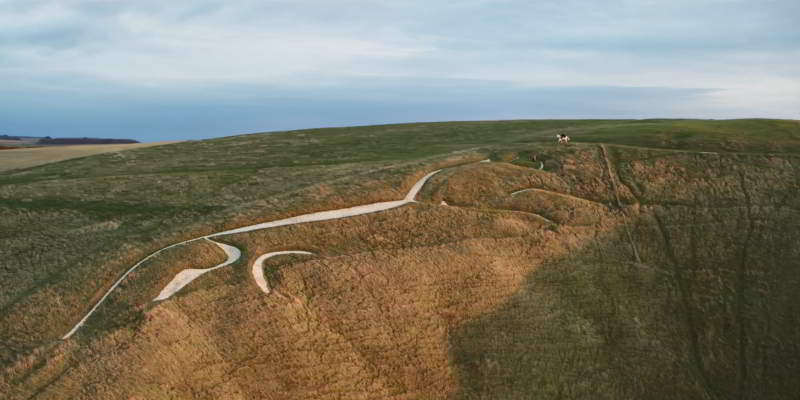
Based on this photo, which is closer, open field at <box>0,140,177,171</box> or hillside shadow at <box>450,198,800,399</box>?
hillside shadow at <box>450,198,800,399</box>

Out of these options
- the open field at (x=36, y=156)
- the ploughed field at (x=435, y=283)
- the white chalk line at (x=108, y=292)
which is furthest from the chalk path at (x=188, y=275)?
the open field at (x=36, y=156)

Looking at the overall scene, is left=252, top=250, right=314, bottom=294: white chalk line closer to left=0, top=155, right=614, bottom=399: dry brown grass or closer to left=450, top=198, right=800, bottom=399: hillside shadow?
left=0, top=155, right=614, bottom=399: dry brown grass

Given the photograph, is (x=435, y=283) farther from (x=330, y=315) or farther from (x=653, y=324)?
(x=653, y=324)

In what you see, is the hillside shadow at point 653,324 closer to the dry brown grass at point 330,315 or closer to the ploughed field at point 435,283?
the ploughed field at point 435,283

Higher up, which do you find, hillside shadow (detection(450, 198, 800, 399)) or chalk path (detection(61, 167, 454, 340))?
chalk path (detection(61, 167, 454, 340))

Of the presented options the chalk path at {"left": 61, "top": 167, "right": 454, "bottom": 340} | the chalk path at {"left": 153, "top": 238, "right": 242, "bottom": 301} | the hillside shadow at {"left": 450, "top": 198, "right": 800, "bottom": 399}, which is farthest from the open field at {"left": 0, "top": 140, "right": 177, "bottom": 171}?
the hillside shadow at {"left": 450, "top": 198, "right": 800, "bottom": 399}

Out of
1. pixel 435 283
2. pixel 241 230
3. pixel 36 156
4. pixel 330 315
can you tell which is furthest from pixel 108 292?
pixel 36 156
